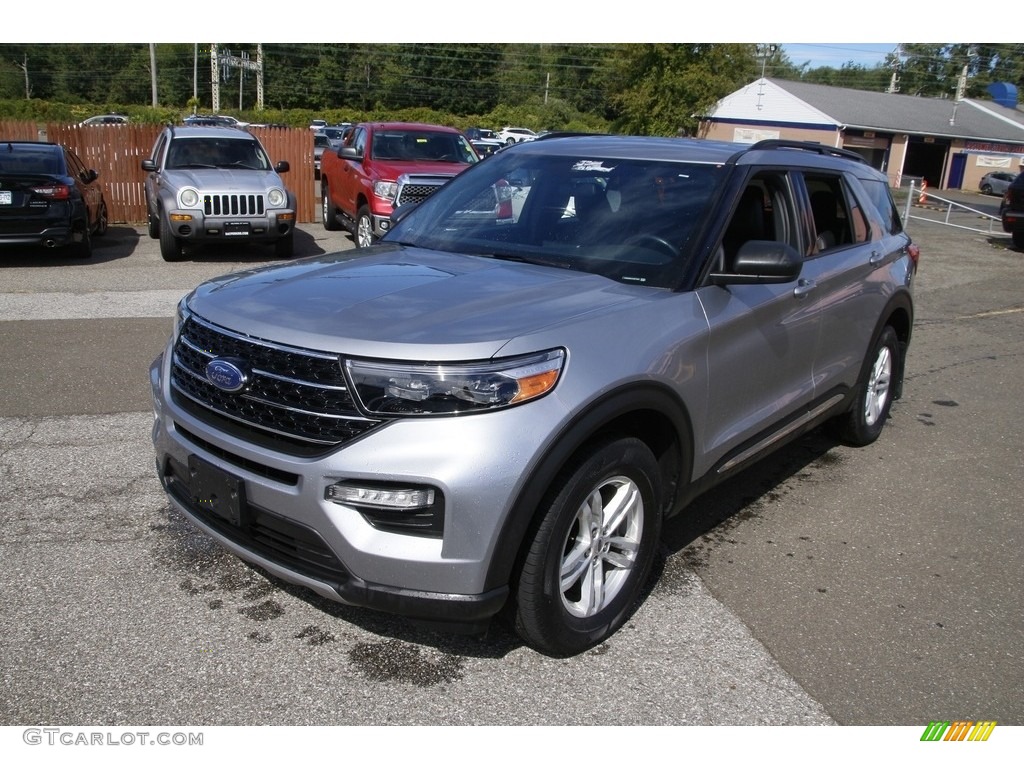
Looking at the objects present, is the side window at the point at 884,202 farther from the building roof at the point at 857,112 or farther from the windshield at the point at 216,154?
the building roof at the point at 857,112

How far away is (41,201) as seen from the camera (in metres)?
11.5

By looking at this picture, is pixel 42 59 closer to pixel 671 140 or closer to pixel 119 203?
pixel 119 203

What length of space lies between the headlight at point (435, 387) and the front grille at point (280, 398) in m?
0.06

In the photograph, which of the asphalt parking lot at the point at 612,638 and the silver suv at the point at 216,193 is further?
the silver suv at the point at 216,193

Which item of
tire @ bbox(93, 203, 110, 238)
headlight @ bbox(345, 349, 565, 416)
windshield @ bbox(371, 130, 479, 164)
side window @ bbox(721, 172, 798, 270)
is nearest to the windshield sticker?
side window @ bbox(721, 172, 798, 270)

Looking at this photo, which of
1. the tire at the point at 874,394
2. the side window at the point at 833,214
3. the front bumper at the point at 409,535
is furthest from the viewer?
the tire at the point at 874,394

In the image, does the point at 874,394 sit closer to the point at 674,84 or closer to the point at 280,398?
the point at 280,398

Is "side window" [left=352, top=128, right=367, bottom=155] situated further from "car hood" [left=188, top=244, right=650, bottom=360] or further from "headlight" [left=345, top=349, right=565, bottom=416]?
"headlight" [left=345, top=349, right=565, bottom=416]

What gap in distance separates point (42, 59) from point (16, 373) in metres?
89.8

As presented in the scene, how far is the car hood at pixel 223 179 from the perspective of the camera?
1226 cm

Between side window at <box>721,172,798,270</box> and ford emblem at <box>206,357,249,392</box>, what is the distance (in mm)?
2079

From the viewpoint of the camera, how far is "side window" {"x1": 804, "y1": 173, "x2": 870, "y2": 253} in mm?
4816

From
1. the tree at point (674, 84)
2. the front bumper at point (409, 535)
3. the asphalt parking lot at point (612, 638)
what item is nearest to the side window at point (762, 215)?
the asphalt parking lot at point (612, 638)
